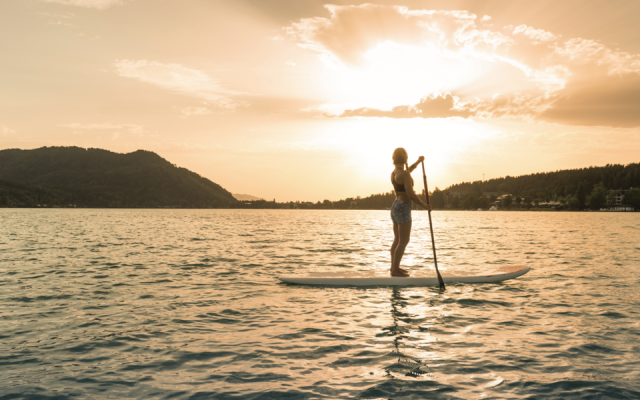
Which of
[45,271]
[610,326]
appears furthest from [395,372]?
[45,271]

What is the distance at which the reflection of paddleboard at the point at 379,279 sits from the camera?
40.8 ft

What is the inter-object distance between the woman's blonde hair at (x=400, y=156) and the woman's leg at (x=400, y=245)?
1.84 metres

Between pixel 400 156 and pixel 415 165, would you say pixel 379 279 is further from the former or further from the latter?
pixel 400 156

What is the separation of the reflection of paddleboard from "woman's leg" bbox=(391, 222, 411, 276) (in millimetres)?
352

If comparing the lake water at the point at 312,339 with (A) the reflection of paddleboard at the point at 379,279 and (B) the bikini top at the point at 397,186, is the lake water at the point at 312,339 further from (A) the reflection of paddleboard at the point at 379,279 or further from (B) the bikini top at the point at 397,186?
(B) the bikini top at the point at 397,186

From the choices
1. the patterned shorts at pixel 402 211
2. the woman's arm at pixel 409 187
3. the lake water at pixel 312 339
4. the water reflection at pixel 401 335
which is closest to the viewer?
the lake water at pixel 312 339

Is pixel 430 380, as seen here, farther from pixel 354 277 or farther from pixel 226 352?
pixel 354 277

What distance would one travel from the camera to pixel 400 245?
1230 centimetres

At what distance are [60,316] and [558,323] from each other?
10673mm

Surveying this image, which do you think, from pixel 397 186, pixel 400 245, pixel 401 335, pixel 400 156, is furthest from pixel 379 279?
pixel 401 335

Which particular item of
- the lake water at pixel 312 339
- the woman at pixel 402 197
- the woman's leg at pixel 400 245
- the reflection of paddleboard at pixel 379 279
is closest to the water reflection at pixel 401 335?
the lake water at pixel 312 339

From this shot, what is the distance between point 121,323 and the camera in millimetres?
8562

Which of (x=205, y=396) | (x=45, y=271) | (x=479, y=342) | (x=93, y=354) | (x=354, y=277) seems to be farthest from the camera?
(x=45, y=271)

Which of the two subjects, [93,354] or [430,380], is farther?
[93,354]
